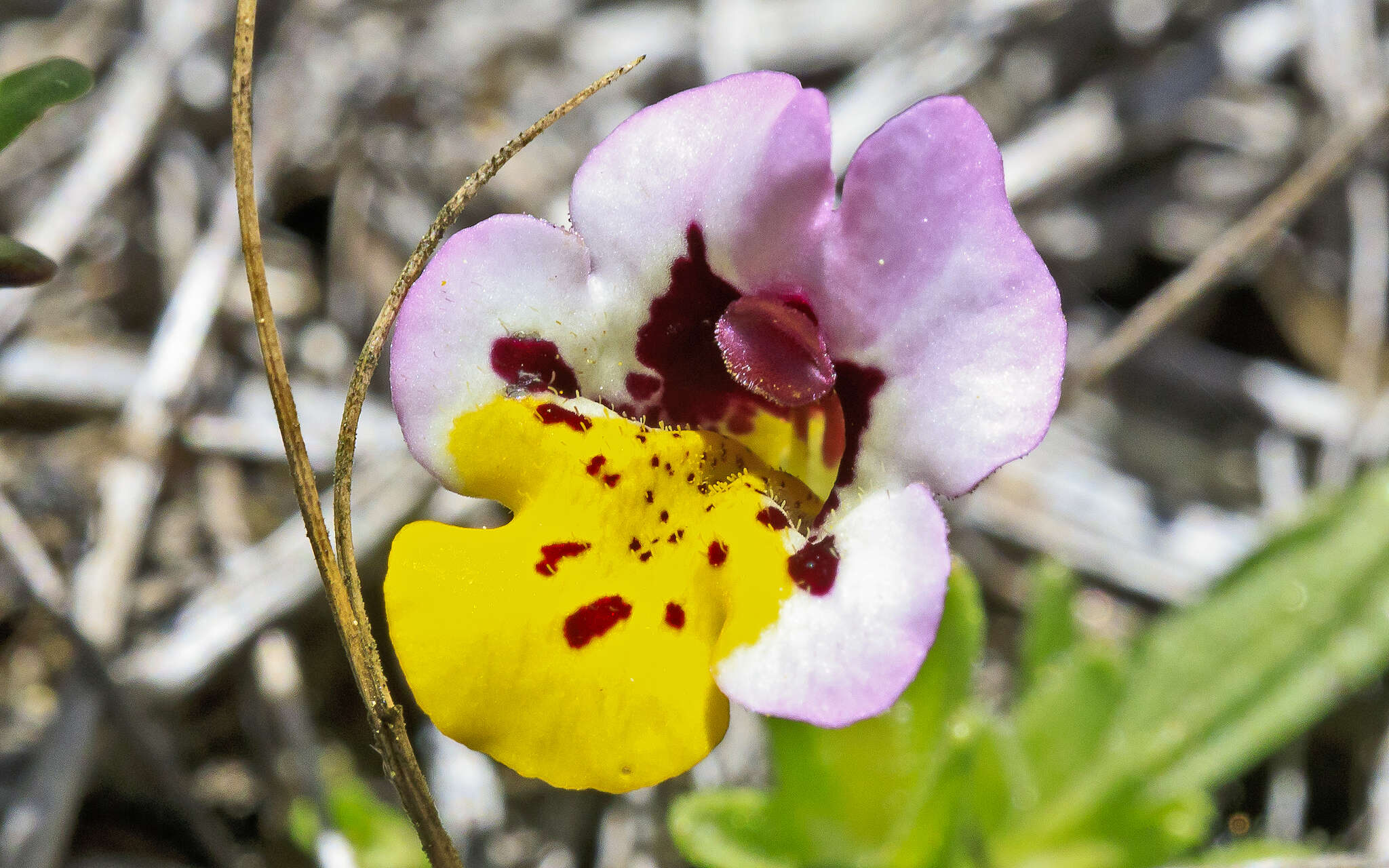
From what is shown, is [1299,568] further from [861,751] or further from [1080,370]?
[861,751]

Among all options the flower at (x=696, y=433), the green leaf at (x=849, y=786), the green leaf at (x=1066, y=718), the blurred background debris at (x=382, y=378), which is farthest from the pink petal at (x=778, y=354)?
the blurred background debris at (x=382, y=378)

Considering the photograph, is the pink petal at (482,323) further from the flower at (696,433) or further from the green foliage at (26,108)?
the green foliage at (26,108)

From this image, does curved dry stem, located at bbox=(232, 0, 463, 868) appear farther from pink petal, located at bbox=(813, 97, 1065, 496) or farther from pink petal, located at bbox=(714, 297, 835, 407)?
pink petal, located at bbox=(813, 97, 1065, 496)

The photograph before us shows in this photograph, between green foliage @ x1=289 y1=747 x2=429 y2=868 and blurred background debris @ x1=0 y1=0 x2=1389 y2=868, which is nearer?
green foliage @ x1=289 y1=747 x2=429 y2=868

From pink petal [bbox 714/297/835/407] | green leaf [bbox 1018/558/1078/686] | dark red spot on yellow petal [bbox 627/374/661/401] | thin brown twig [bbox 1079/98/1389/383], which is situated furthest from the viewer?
thin brown twig [bbox 1079/98/1389/383]

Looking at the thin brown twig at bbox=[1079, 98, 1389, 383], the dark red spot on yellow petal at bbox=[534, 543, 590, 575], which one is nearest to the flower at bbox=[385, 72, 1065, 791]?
the dark red spot on yellow petal at bbox=[534, 543, 590, 575]

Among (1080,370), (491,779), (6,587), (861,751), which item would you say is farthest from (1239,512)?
(6,587)
